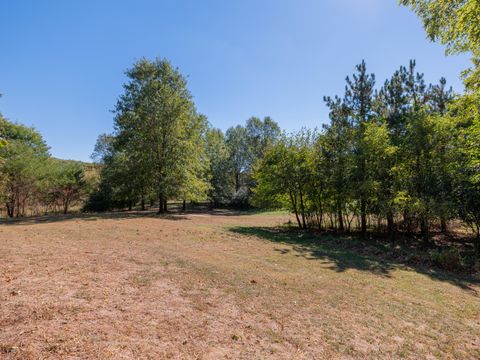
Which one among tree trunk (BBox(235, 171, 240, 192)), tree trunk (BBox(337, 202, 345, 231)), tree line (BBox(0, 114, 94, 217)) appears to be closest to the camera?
tree trunk (BBox(337, 202, 345, 231))

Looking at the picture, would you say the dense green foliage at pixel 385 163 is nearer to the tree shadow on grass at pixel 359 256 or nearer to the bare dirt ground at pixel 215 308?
the tree shadow on grass at pixel 359 256

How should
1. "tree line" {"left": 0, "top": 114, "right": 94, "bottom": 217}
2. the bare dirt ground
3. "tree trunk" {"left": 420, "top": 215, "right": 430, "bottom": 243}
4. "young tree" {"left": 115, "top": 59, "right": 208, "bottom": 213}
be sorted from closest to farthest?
the bare dirt ground → "tree trunk" {"left": 420, "top": 215, "right": 430, "bottom": 243} → "young tree" {"left": 115, "top": 59, "right": 208, "bottom": 213} → "tree line" {"left": 0, "top": 114, "right": 94, "bottom": 217}

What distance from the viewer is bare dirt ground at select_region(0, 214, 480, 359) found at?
3.39 metres

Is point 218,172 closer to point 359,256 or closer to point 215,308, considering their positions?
point 359,256

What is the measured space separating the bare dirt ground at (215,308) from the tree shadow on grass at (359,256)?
0.58 ft

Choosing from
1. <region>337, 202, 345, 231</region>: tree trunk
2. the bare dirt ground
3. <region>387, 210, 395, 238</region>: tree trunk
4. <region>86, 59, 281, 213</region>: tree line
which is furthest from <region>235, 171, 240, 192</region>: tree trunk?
the bare dirt ground

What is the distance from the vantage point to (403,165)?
13.5 m

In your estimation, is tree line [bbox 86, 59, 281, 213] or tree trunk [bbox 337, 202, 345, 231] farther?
tree line [bbox 86, 59, 281, 213]

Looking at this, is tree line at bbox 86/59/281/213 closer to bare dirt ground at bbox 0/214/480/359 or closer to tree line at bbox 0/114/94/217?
tree line at bbox 0/114/94/217

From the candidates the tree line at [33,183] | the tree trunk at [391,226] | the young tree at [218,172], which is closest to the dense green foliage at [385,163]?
the tree trunk at [391,226]

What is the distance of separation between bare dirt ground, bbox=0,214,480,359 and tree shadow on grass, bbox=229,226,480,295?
6.9 inches

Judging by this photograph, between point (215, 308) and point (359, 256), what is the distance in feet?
25.5

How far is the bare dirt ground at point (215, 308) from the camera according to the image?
11.1 ft

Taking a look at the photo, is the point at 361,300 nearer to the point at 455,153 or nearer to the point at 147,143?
the point at 455,153
